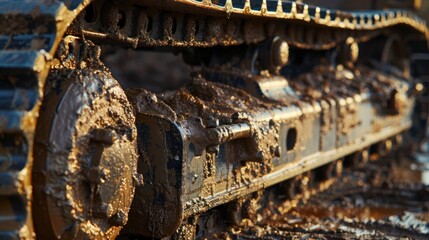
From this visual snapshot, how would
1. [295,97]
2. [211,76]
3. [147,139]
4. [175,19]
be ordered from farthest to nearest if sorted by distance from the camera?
1. [295,97]
2. [211,76]
3. [175,19]
4. [147,139]

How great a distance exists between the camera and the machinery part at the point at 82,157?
8.42 feet

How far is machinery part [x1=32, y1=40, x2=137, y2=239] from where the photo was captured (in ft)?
8.42

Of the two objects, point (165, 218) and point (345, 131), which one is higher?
point (165, 218)

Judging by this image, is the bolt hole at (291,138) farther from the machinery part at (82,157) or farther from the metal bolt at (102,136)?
the metal bolt at (102,136)

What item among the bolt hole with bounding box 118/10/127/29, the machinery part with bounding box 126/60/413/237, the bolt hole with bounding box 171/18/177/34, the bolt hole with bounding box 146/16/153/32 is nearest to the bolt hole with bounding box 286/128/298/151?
the machinery part with bounding box 126/60/413/237

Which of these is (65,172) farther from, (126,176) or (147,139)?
(147,139)

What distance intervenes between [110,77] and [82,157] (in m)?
0.35

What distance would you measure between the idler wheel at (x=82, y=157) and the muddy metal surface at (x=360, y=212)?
1197 millimetres

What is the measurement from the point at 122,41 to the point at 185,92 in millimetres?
533

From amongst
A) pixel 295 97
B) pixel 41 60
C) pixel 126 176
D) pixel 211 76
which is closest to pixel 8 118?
pixel 41 60

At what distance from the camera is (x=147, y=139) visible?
3.27 metres

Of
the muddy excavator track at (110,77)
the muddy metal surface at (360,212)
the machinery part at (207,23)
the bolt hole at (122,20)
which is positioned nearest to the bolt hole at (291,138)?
the muddy excavator track at (110,77)

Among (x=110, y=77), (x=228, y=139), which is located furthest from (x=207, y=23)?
(x=110, y=77)

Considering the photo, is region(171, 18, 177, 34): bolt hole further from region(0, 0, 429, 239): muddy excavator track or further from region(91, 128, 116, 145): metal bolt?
region(91, 128, 116, 145): metal bolt
